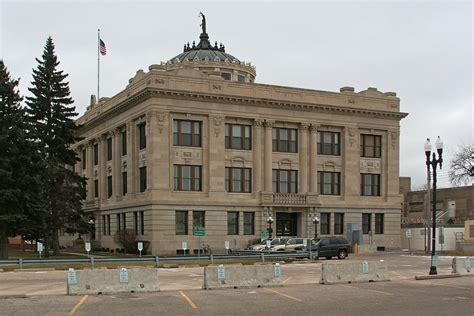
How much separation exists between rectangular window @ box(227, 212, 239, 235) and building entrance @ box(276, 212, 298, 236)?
4.59m

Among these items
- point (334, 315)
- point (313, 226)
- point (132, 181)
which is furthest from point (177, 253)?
point (334, 315)

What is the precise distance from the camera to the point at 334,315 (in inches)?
607

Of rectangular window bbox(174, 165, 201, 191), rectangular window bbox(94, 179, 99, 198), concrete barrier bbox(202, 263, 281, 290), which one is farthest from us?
rectangular window bbox(94, 179, 99, 198)

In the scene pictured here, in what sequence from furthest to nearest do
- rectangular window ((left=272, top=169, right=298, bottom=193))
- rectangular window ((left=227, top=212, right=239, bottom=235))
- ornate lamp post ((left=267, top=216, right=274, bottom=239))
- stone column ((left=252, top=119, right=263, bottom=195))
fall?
rectangular window ((left=272, top=169, right=298, bottom=193)) < stone column ((left=252, top=119, right=263, bottom=195)) < rectangular window ((left=227, top=212, right=239, bottom=235)) < ornate lamp post ((left=267, top=216, right=274, bottom=239))

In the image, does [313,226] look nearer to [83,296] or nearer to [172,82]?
[172,82]

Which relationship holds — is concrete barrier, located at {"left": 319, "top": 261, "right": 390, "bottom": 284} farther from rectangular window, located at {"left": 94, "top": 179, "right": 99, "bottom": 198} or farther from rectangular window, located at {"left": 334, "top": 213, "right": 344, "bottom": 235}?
rectangular window, located at {"left": 94, "top": 179, "right": 99, "bottom": 198}

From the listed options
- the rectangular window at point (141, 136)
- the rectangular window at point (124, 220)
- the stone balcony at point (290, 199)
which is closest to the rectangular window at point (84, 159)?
the rectangular window at point (124, 220)

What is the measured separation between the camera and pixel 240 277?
881 inches

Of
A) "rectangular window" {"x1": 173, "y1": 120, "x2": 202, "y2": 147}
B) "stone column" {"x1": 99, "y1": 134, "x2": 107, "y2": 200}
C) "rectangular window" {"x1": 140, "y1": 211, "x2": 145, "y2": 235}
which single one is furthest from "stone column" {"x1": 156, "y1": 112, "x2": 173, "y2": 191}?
"stone column" {"x1": 99, "y1": 134, "x2": 107, "y2": 200}

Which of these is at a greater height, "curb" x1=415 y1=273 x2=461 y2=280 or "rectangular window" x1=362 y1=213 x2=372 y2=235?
"curb" x1=415 y1=273 x2=461 y2=280

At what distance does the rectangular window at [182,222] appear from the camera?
185 ft

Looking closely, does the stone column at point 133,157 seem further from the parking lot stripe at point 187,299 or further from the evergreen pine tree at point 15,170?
the parking lot stripe at point 187,299

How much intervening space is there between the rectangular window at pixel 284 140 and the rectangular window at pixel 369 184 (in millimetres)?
8632

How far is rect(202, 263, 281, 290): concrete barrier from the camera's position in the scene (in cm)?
2216
